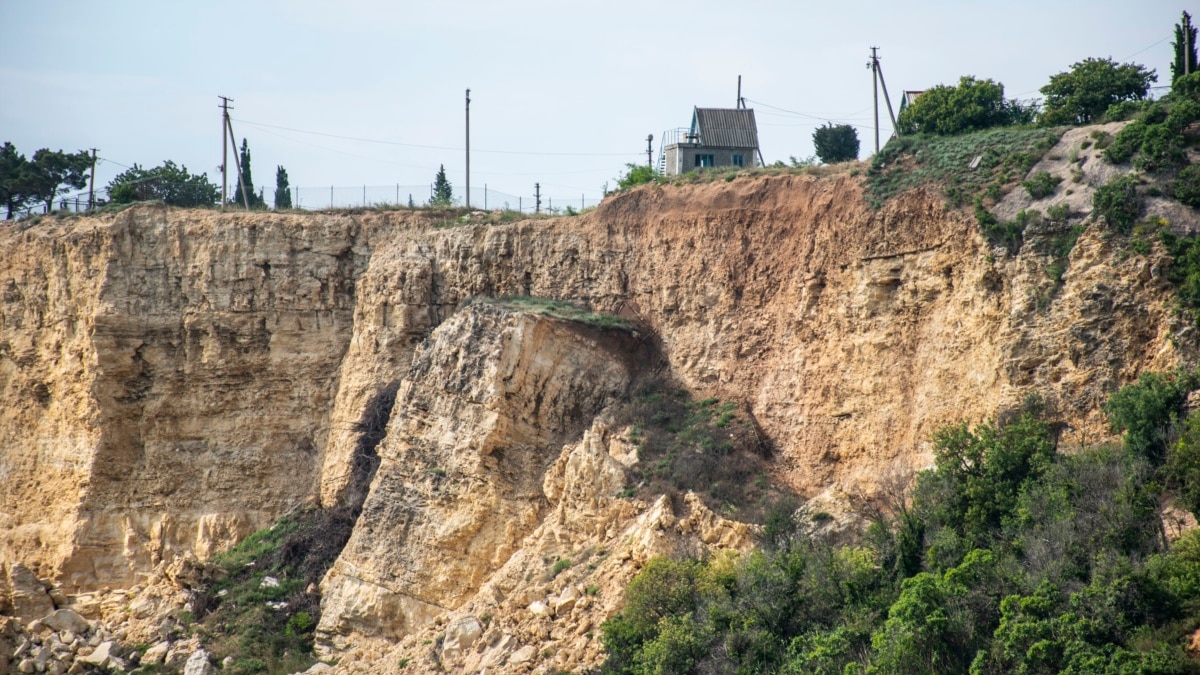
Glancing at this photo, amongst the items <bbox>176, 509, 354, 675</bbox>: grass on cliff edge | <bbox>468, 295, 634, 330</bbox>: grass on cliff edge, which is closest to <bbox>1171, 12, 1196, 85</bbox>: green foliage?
<bbox>468, 295, 634, 330</bbox>: grass on cliff edge

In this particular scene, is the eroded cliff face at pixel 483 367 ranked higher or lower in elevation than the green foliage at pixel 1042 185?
lower

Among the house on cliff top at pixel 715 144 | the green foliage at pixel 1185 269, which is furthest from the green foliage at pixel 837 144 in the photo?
the green foliage at pixel 1185 269

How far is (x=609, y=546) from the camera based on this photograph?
2752cm

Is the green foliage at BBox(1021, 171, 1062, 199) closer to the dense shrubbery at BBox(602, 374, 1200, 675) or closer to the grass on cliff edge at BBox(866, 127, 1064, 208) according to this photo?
the grass on cliff edge at BBox(866, 127, 1064, 208)

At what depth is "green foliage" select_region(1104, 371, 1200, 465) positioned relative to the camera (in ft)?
77.2

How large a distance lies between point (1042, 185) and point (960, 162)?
2264 millimetres

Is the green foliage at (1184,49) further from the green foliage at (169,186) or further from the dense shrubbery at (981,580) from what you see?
the green foliage at (169,186)

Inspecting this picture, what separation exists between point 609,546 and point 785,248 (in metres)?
7.19

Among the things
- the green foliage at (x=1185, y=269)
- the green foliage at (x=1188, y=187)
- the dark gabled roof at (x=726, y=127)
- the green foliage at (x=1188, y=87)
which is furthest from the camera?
the dark gabled roof at (x=726, y=127)

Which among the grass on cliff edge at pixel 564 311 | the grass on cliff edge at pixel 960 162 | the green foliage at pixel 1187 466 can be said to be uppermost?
the grass on cliff edge at pixel 960 162

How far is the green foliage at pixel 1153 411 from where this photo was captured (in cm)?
2353

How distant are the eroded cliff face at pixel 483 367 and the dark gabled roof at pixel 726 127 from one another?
787 centimetres

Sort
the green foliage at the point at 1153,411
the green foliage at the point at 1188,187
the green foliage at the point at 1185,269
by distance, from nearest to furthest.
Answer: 1. the green foliage at the point at 1153,411
2. the green foliage at the point at 1185,269
3. the green foliage at the point at 1188,187

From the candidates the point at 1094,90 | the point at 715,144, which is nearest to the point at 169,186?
the point at 715,144
